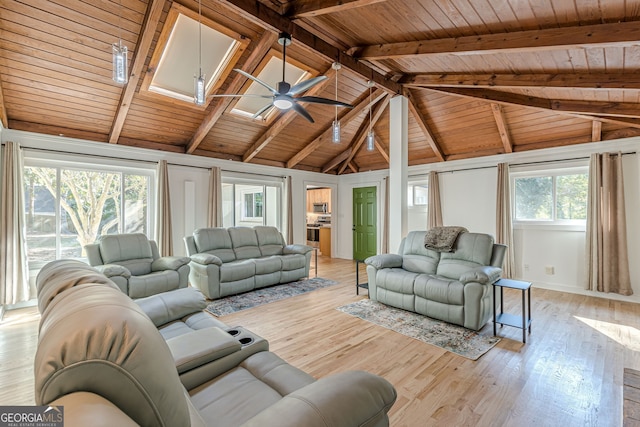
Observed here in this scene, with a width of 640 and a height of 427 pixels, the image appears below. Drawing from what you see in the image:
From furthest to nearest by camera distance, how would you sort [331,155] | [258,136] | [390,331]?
1. [331,155]
2. [258,136]
3. [390,331]

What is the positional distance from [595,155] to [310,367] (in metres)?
5.41

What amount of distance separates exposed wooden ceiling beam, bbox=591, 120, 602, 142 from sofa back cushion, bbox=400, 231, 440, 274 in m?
3.14

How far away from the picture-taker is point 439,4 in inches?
101

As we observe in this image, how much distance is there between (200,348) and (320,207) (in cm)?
874

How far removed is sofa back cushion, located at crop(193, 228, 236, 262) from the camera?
16.2 feet

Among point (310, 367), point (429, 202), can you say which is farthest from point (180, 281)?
point (429, 202)

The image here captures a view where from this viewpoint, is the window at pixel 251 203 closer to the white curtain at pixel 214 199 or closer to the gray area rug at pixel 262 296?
the white curtain at pixel 214 199

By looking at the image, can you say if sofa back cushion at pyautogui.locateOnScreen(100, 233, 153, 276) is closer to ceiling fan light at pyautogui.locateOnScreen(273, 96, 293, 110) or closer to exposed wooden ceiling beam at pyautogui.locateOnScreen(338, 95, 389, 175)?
ceiling fan light at pyautogui.locateOnScreen(273, 96, 293, 110)

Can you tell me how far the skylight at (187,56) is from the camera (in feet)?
11.5

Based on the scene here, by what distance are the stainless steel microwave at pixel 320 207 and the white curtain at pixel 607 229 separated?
6786 millimetres

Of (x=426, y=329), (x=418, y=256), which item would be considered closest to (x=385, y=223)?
(x=418, y=256)

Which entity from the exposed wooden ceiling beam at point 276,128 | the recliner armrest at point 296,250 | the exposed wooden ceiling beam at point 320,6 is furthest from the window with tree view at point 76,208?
the exposed wooden ceiling beam at point 320,6

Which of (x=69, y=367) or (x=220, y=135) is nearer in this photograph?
(x=69, y=367)

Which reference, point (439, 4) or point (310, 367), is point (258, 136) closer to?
point (439, 4)
